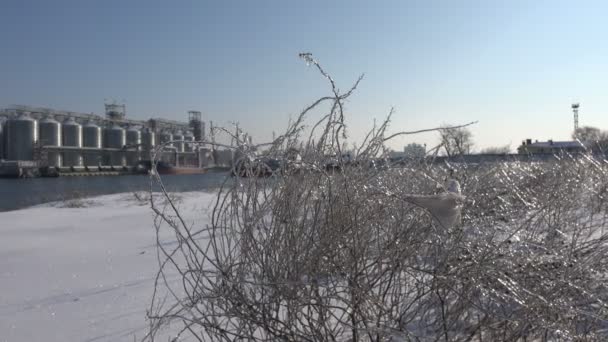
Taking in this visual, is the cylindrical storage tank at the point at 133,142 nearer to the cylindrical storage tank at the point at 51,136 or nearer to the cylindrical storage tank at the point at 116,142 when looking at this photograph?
the cylindrical storage tank at the point at 116,142

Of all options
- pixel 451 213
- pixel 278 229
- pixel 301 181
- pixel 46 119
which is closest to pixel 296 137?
pixel 301 181

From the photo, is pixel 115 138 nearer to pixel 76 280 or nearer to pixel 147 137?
pixel 147 137

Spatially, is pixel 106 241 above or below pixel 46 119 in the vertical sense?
below

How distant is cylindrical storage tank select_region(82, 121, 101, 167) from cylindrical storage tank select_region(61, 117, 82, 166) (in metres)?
0.90

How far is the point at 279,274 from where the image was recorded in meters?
1.75

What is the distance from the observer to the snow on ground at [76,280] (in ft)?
10.5

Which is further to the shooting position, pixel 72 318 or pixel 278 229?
pixel 72 318

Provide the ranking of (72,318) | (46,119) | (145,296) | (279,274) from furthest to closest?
(46,119), (145,296), (72,318), (279,274)

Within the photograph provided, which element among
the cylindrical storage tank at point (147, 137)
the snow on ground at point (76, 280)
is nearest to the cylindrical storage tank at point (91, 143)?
the cylindrical storage tank at point (147, 137)

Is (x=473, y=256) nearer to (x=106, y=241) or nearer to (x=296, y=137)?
(x=296, y=137)

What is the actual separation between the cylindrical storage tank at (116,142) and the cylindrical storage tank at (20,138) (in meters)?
8.26

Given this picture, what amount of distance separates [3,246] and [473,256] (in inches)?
263

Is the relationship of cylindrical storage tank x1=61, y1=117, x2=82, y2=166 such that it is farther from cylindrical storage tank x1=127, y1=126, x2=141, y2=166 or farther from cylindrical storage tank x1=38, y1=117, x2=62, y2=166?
cylindrical storage tank x1=127, y1=126, x2=141, y2=166

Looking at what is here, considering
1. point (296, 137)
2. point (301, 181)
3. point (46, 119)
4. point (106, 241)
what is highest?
point (46, 119)
